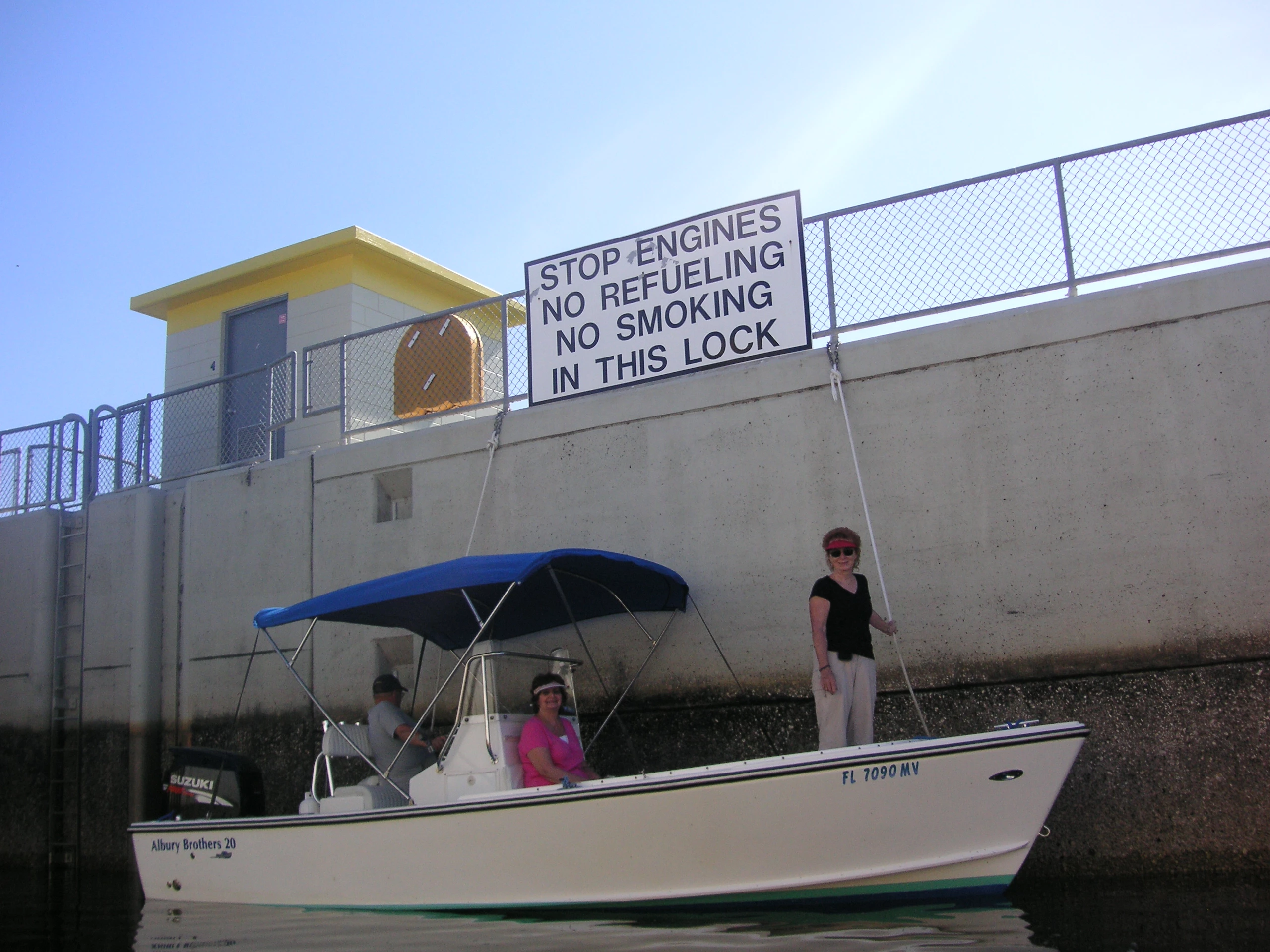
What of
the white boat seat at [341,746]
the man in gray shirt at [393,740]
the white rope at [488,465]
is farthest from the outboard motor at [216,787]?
Answer: the white rope at [488,465]

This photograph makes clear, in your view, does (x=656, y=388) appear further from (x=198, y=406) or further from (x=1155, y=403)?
(x=198, y=406)

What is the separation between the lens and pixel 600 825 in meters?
5.82

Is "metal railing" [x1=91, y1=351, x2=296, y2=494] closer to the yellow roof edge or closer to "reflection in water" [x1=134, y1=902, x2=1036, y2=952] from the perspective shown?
the yellow roof edge

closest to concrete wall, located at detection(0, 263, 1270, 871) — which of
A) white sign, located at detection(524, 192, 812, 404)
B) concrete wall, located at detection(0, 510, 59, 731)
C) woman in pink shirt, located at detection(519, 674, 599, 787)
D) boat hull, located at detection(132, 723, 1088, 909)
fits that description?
white sign, located at detection(524, 192, 812, 404)

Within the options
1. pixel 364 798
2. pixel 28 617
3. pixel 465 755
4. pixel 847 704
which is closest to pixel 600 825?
pixel 465 755

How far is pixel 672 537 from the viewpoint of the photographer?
8.09 meters

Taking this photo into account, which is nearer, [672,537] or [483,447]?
[672,537]

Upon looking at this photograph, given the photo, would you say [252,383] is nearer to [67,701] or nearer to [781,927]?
[67,701]

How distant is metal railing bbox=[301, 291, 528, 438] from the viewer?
9172 millimetres

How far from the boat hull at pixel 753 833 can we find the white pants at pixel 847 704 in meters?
0.74

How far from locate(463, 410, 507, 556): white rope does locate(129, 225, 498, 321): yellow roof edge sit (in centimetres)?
419

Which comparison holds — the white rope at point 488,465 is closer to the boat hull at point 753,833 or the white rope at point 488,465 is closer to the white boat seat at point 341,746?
the white boat seat at point 341,746

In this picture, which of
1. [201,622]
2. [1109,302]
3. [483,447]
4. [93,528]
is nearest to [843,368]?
[1109,302]

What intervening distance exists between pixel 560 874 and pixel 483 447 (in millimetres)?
3936
